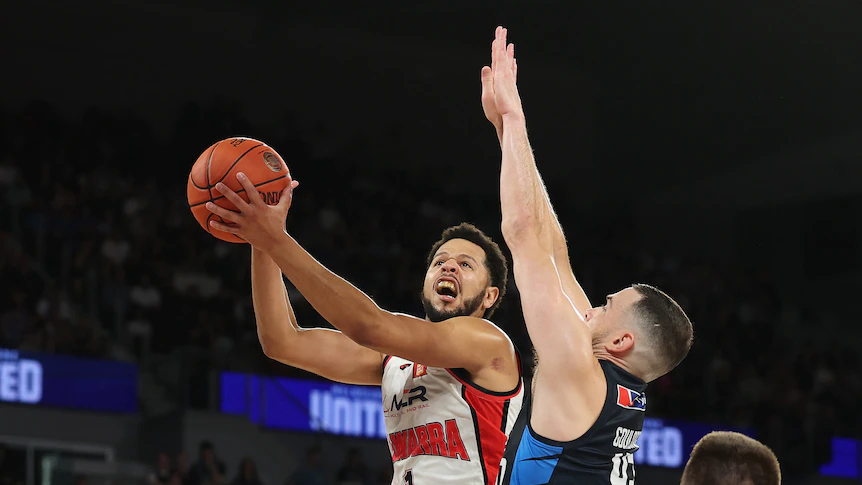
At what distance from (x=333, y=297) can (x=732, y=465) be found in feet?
4.75

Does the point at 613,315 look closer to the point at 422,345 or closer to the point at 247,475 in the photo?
the point at 422,345

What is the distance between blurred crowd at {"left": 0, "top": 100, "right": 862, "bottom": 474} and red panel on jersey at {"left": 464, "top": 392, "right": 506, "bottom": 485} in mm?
6817

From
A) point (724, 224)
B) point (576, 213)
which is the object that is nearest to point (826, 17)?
point (724, 224)

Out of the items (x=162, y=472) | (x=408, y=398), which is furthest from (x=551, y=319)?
(x=162, y=472)

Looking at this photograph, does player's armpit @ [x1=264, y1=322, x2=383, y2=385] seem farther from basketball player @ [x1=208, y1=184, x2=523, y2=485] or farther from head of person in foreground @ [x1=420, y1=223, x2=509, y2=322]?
head of person in foreground @ [x1=420, y1=223, x2=509, y2=322]

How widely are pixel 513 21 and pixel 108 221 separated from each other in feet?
35.0

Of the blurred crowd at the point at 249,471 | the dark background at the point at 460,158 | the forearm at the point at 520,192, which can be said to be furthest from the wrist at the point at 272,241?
the dark background at the point at 460,158

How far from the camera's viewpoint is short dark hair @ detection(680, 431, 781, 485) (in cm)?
283

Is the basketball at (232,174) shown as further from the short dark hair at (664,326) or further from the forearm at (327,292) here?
the short dark hair at (664,326)

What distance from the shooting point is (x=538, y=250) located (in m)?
3.20

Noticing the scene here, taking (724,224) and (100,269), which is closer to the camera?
(100,269)

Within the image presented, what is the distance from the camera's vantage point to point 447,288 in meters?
4.57

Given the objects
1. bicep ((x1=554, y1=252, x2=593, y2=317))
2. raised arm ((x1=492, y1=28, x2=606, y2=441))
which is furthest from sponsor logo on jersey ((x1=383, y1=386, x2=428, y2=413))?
raised arm ((x1=492, y1=28, x2=606, y2=441))

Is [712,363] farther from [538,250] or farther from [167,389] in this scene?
[538,250]
